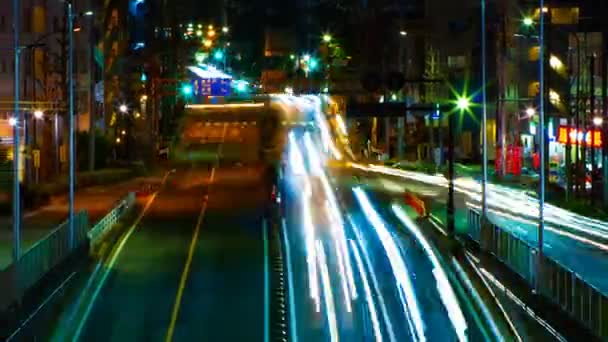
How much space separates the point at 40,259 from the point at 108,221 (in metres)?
15.1

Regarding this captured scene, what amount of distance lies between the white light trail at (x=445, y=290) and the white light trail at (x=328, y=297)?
8.62 feet

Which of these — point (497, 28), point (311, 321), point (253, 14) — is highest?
point (253, 14)

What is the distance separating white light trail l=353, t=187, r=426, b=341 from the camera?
2536 centimetres

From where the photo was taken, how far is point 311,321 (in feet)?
85.9

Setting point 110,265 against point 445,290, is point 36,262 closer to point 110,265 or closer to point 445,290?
point 110,265

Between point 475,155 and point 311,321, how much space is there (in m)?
70.7

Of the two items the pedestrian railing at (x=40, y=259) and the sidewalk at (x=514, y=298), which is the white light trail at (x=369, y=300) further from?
the pedestrian railing at (x=40, y=259)

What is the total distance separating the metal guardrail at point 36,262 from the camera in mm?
25734

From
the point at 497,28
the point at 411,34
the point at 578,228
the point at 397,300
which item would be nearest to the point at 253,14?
the point at 411,34

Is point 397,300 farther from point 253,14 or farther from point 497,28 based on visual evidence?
point 253,14

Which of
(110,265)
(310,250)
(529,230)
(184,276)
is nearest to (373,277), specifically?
(184,276)

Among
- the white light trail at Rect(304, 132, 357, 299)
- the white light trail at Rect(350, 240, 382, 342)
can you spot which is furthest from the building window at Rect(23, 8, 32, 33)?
the white light trail at Rect(350, 240, 382, 342)

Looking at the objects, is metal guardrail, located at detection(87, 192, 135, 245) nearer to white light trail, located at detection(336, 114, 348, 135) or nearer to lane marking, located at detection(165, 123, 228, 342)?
lane marking, located at detection(165, 123, 228, 342)

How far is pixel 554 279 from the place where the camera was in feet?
82.7
